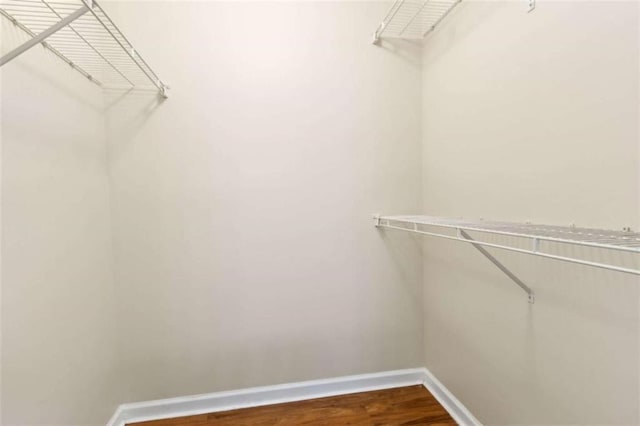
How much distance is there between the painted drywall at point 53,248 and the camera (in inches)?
35.2

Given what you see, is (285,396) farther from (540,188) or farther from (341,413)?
(540,188)

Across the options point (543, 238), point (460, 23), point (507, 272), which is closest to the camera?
point (543, 238)

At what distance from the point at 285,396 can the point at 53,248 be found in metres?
1.35

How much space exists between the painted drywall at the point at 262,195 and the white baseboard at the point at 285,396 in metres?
0.05

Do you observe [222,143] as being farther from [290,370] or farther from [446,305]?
[446,305]

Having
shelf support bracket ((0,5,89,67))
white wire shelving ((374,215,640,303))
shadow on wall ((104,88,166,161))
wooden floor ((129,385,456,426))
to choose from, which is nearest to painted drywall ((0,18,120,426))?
shadow on wall ((104,88,166,161))

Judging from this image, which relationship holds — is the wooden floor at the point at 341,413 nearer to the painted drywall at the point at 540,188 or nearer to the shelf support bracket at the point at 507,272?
the painted drywall at the point at 540,188

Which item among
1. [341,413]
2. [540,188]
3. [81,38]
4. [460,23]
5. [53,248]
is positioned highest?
[460,23]

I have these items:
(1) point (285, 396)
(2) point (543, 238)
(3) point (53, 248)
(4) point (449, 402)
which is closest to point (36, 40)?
(3) point (53, 248)

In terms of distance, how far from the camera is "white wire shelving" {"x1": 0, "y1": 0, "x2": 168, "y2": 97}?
30.6 inches

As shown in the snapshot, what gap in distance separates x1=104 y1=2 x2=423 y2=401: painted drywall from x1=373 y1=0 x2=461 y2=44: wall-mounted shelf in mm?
68

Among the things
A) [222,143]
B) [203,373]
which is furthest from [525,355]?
[222,143]

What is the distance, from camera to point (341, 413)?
1.57 meters

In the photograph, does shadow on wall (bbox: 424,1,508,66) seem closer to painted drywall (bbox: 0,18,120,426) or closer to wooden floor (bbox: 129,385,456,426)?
painted drywall (bbox: 0,18,120,426)
